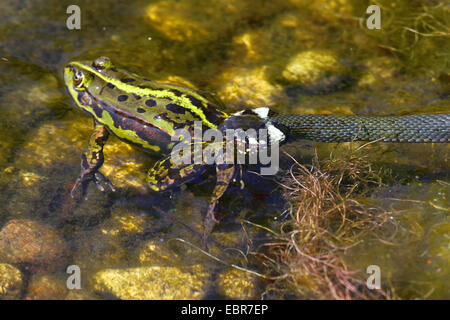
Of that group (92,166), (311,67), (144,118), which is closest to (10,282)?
(92,166)

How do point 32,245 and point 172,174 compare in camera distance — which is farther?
point 172,174

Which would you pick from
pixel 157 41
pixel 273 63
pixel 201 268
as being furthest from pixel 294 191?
pixel 157 41

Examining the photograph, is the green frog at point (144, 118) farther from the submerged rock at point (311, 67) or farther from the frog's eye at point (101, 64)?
the submerged rock at point (311, 67)

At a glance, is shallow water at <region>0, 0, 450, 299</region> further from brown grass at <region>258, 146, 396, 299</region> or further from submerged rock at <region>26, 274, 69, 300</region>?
brown grass at <region>258, 146, 396, 299</region>

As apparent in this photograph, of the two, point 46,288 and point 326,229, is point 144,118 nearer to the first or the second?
point 46,288

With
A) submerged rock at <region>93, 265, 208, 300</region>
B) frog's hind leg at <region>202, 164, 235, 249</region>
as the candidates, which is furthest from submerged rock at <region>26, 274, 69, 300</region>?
frog's hind leg at <region>202, 164, 235, 249</region>

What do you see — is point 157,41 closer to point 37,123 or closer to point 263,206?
point 37,123
